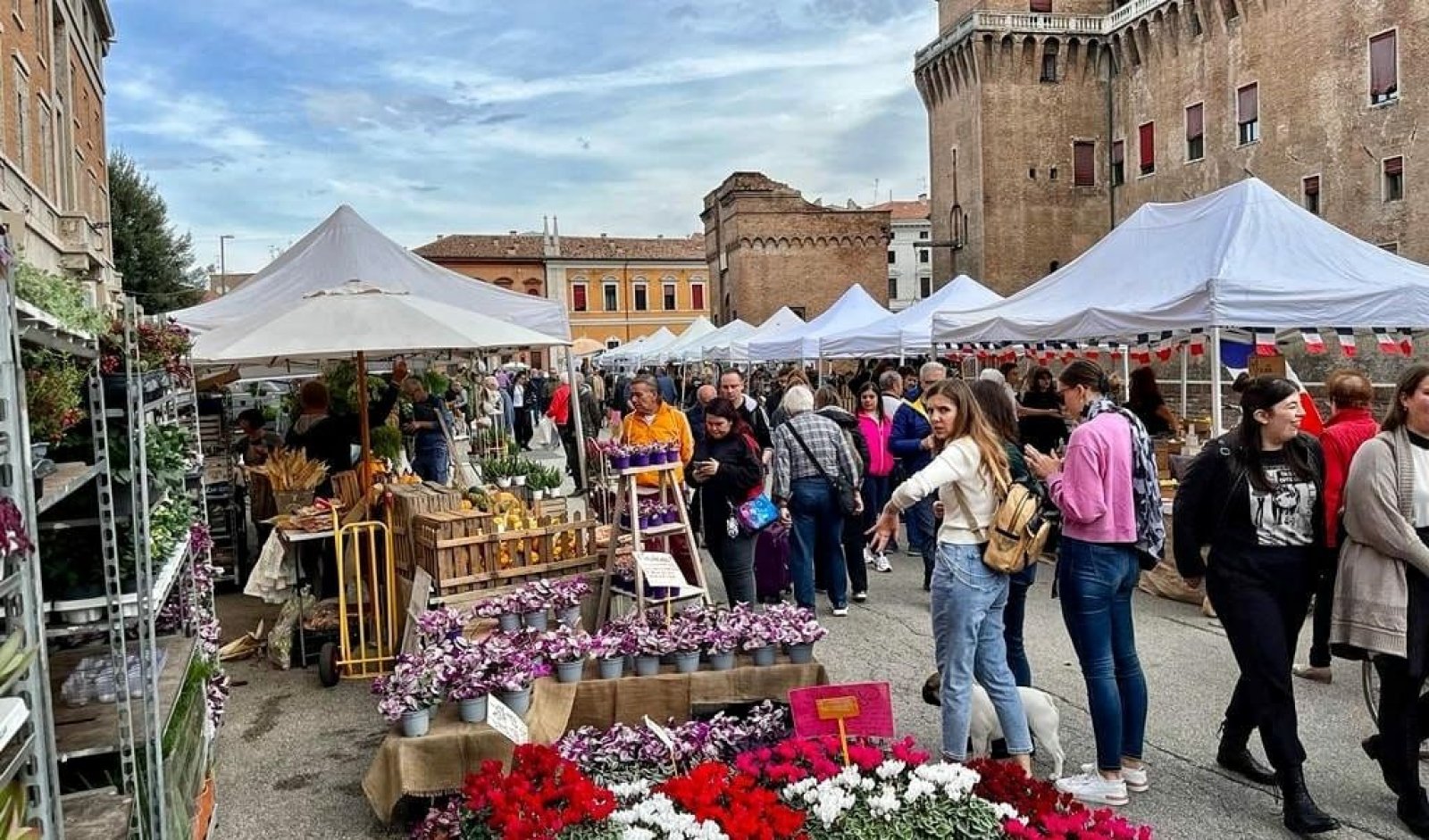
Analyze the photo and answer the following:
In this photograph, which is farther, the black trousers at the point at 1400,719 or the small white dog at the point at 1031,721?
the small white dog at the point at 1031,721

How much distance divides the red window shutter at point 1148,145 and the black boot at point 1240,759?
35.1 metres

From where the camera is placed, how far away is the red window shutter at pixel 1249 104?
30.2 metres

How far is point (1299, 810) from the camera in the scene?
3.64m

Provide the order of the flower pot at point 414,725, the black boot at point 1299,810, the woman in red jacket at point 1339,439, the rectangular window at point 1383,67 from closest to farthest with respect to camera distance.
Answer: the black boot at point 1299,810
the flower pot at point 414,725
the woman in red jacket at point 1339,439
the rectangular window at point 1383,67

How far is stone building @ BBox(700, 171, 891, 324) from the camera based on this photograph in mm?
43969

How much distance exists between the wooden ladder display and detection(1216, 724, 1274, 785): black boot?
263 cm

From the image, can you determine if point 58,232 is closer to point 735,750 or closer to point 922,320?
point 922,320

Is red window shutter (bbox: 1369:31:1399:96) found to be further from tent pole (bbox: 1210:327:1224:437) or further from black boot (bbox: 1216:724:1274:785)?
black boot (bbox: 1216:724:1274:785)

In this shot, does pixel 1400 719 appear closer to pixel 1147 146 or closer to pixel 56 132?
pixel 56 132

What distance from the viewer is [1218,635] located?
251 inches

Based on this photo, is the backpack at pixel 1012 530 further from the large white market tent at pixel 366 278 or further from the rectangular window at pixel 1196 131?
the rectangular window at pixel 1196 131

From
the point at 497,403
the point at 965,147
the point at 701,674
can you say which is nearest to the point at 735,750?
the point at 701,674

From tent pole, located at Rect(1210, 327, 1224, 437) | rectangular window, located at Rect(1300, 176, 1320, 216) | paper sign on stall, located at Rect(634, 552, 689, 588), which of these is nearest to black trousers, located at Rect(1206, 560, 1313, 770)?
paper sign on stall, located at Rect(634, 552, 689, 588)

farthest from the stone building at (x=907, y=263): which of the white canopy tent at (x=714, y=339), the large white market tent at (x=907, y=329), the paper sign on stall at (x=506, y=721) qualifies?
the paper sign on stall at (x=506, y=721)
